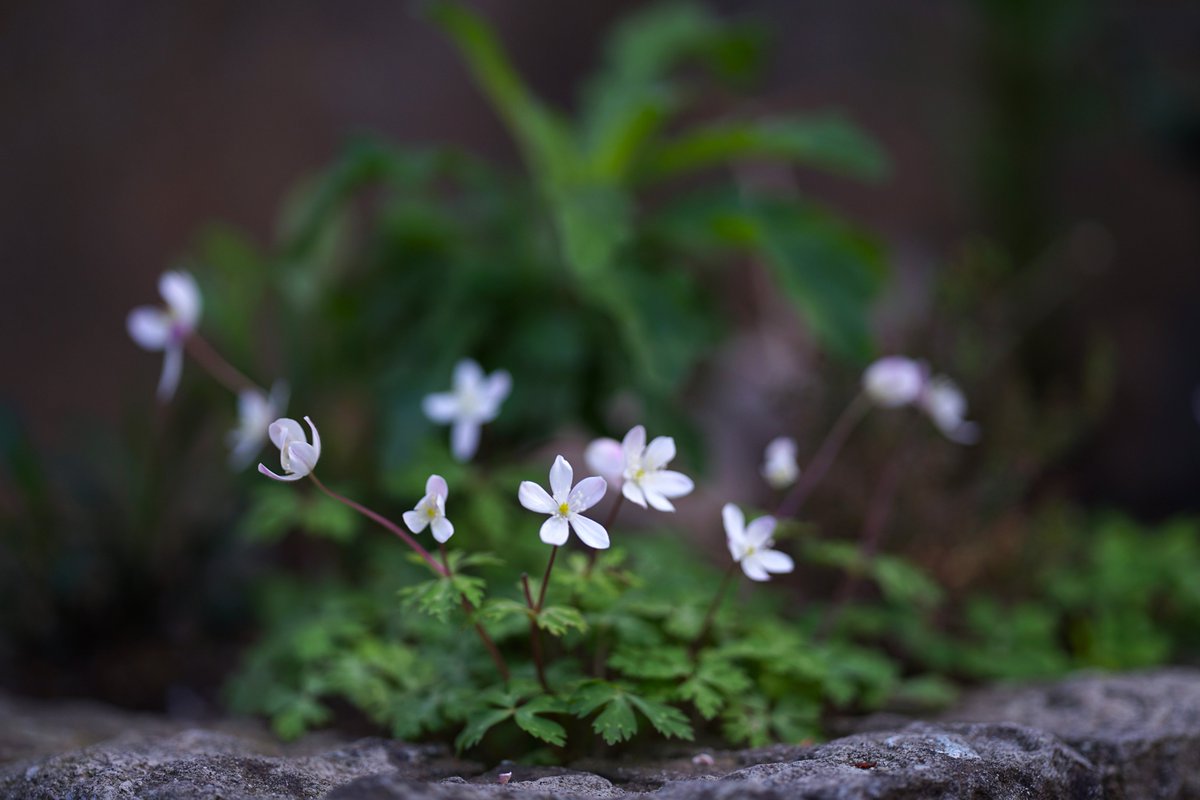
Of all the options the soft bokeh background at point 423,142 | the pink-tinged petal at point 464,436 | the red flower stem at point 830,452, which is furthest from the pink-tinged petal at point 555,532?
the soft bokeh background at point 423,142

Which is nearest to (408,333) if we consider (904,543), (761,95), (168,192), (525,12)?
(904,543)

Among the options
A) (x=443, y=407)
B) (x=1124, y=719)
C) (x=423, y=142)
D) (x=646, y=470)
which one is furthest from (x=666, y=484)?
(x=423, y=142)

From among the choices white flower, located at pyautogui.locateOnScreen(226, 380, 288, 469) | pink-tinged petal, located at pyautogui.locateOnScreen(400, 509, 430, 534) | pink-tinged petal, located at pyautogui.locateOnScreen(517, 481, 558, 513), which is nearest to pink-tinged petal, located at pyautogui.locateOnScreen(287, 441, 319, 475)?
pink-tinged petal, located at pyautogui.locateOnScreen(400, 509, 430, 534)

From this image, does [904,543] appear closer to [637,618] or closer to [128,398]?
[637,618]

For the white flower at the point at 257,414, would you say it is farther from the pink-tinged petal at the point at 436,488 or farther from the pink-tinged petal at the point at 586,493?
the pink-tinged petal at the point at 586,493

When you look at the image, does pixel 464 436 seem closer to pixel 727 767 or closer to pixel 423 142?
pixel 727 767
